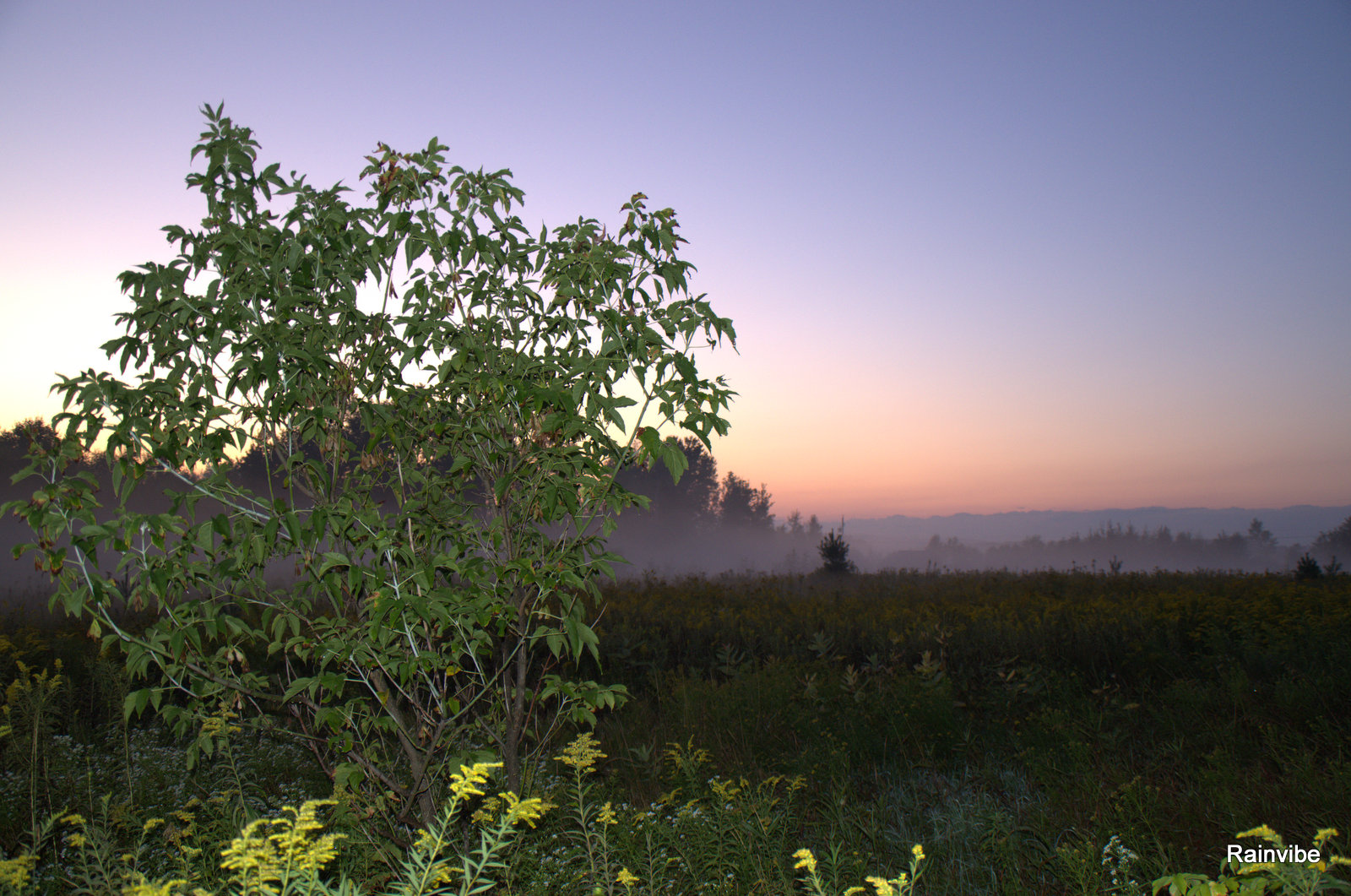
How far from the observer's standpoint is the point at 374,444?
286 cm

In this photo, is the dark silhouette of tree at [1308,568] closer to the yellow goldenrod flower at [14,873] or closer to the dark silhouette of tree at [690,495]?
the yellow goldenrod flower at [14,873]

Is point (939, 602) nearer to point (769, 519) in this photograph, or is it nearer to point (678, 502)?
point (678, 502)

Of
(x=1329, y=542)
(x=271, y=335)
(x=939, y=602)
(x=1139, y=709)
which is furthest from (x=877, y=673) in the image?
(x=1329, y=542)

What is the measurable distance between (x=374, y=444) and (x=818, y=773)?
136 inches

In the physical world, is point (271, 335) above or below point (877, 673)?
above

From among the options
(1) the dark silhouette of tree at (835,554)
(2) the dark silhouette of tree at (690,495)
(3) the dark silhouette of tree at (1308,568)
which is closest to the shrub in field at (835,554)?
(1) the dark silhouette of tree at (835,554)

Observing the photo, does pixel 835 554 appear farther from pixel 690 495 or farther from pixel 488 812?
pixel 690 495

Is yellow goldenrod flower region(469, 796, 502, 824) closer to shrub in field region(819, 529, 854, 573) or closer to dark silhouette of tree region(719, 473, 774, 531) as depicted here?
shrub in field region(819, 529, 854, 573)

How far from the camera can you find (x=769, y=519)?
7044cm

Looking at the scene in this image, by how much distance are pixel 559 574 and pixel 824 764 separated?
2.76 m

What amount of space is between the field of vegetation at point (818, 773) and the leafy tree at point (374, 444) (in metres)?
0.45

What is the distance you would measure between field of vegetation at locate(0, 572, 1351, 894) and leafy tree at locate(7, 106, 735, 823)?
1.49 ft

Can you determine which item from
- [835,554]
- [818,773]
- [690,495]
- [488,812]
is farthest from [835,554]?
[690,495]

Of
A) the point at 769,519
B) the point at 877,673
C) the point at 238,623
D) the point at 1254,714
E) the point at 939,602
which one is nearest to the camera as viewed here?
the point at 238,623
